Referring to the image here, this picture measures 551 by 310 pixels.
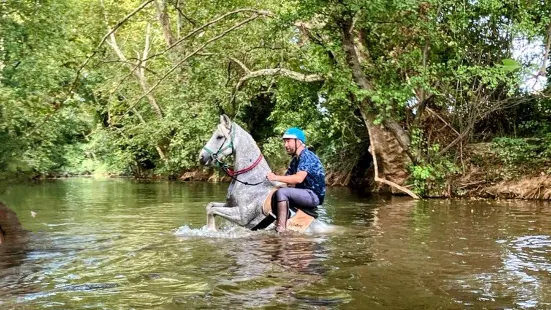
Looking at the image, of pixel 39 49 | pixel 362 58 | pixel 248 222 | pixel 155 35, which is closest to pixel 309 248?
pixel 248 222

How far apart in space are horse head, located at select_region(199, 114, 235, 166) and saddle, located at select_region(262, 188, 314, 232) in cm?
105

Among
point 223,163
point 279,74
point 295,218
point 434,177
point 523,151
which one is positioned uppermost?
point 279,74

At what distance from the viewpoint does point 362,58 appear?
20578 millimetres

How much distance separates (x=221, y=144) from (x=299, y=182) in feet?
5.05

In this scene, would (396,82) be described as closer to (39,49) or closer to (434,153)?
(434,153)

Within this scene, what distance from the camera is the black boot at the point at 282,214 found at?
9.38 m

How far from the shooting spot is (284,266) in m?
6.71

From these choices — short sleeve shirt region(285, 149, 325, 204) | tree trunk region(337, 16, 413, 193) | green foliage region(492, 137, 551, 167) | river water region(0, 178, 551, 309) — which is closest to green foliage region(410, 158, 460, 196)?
tree trunk region(337, 16, 413, 193)

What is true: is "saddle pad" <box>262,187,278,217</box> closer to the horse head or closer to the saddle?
the saddle

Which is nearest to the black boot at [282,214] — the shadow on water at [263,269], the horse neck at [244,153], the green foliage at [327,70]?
the shadow on water at [263,269]

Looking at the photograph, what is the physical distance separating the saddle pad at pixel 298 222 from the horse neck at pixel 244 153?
0.95m

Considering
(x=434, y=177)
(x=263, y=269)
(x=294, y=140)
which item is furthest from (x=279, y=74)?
(x=263, y=269)

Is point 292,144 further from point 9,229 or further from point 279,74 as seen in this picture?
point 279,74

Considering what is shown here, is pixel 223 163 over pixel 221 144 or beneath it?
beneath
